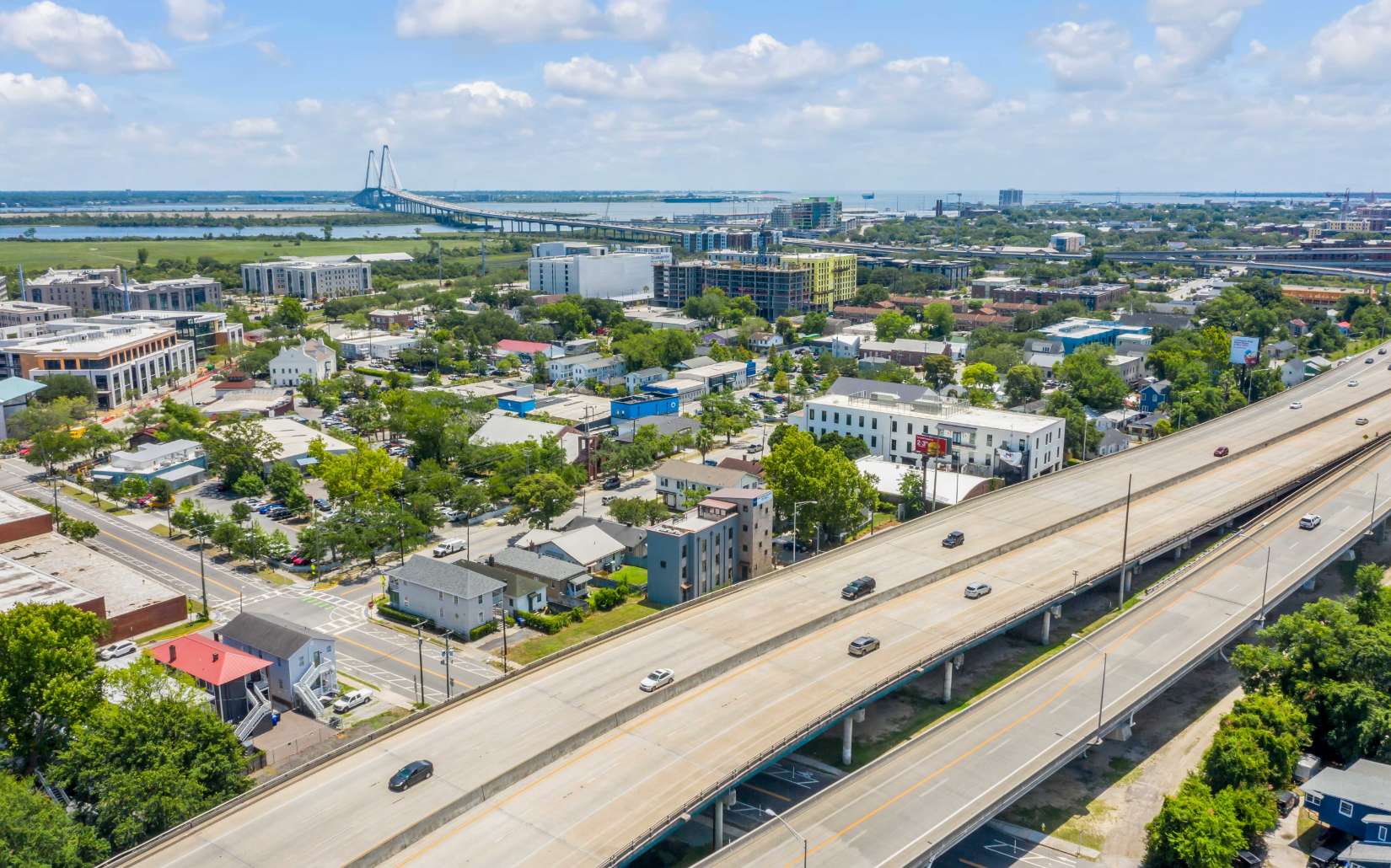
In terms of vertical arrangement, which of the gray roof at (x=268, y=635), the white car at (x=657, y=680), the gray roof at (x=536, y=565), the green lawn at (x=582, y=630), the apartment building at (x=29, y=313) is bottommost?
the green lawn at (x=582, y=630)

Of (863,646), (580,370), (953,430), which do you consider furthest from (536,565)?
(580,370)

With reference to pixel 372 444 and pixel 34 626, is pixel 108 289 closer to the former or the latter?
pixel 372 444

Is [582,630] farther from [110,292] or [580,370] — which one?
[110,292]

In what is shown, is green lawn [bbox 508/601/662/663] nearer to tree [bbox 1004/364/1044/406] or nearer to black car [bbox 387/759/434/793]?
black car [bbox 387/759/434/793]

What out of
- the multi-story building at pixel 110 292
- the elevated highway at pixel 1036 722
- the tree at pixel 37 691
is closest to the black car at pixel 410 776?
the elevated highway at pixel 1036 722

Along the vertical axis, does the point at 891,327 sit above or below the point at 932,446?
above

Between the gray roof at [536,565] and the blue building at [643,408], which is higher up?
the blue building at [643,408]

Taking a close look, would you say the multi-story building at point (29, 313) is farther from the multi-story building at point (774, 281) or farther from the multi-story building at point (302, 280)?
the multi-story building at point (774, 281)

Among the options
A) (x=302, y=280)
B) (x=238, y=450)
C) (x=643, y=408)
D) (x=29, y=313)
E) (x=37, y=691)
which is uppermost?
(x=302, y=280)
